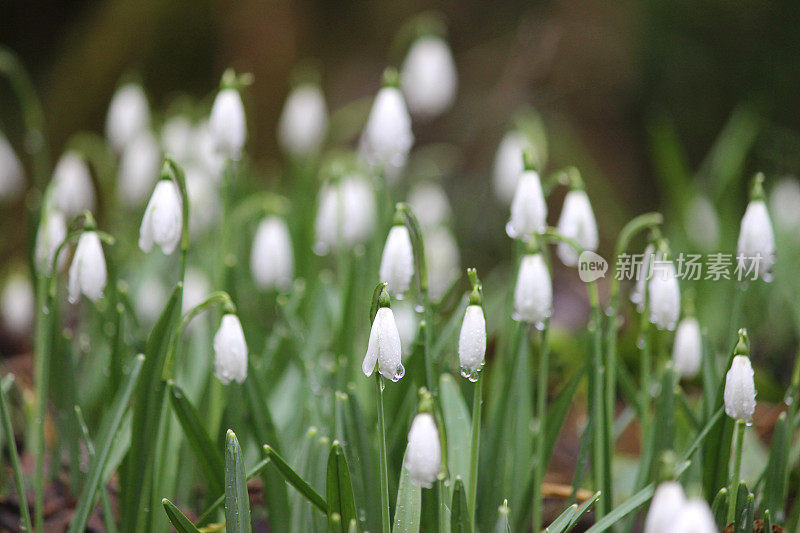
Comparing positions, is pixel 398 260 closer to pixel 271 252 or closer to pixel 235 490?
pixel 235 490

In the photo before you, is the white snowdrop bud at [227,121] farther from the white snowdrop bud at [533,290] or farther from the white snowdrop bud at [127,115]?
the white snowdrop bud at [127,115]

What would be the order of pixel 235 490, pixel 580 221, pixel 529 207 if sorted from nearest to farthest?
pixel 235 490 < pixel 529 207 < pixel 580 221

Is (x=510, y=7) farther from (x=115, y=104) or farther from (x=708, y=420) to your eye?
(x=708, y=420)

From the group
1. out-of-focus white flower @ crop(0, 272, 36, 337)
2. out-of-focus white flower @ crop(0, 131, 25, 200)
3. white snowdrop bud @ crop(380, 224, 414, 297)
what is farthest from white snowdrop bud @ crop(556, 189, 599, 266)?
out-of-focus white flower @ crop(0, 131, 25, 200)

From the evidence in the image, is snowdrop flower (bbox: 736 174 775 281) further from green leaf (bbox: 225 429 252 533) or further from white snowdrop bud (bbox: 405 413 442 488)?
green leaf (bbox: 225 429 252 533)

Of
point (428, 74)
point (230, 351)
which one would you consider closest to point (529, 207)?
point (230, 351)

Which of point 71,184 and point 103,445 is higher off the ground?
point 71,184

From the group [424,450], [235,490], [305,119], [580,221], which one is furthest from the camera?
[305,119]
